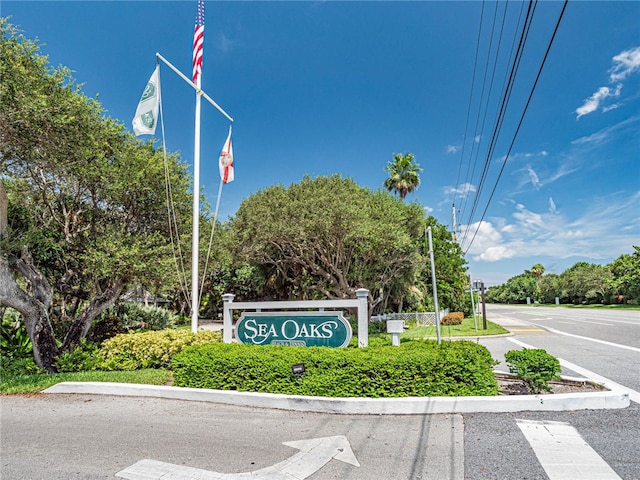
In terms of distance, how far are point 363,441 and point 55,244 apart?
9293mm

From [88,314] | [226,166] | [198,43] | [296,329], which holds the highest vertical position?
[198,43]

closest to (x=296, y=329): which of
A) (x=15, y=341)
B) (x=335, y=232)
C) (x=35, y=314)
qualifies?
(x=35, y=314)

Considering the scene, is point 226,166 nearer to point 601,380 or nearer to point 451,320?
point 601,380

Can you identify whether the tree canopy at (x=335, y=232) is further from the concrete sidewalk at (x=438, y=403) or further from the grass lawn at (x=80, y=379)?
the concrete sidewalk at (x=438, y=403)

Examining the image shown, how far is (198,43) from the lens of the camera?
9484 millimetres

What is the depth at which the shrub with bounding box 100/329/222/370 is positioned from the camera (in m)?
8.48

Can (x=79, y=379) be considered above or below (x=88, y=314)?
below

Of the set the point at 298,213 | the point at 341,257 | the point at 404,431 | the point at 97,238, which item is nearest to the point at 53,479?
the point at 404,431

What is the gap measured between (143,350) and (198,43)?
770 cm

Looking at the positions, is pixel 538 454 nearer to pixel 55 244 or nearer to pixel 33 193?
pixel 55 244

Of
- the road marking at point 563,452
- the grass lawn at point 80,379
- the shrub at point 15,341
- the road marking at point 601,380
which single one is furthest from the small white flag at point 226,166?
the road marking at point 601,380

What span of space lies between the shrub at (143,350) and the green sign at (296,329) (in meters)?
1.84

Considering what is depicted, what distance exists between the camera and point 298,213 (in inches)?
600

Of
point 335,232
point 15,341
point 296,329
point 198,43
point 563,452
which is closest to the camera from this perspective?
point 563,452
